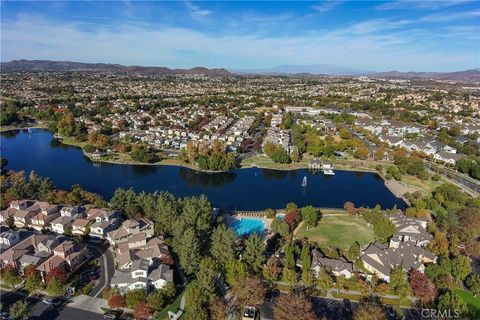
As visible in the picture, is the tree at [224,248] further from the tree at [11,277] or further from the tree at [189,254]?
the tree at [11,277]

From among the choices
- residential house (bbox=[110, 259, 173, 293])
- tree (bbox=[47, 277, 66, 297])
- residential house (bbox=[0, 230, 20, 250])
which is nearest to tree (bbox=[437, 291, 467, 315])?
residential house (bbox=[110, 259, 173, 293])

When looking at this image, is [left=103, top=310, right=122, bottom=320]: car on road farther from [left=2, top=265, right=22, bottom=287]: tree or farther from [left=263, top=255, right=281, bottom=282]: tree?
[left=263, top=255, right=281, bottom=282]: tree

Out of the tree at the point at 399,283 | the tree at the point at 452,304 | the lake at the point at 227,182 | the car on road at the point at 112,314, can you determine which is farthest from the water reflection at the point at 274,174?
the car on road at the point at 112,314

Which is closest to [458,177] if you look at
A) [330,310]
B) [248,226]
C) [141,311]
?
[248,226]

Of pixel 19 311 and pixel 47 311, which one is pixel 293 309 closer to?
pixel 47 311

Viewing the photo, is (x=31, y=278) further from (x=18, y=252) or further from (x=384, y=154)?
(x=384, y=154)
